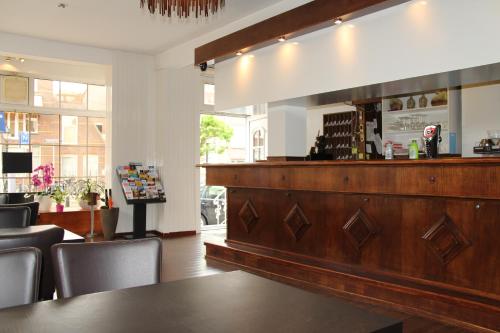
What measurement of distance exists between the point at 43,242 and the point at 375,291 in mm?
2958

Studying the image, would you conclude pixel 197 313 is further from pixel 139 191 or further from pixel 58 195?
pixel 58 195

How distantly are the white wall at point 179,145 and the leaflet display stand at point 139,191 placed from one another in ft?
1.00

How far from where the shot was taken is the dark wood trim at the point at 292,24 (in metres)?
4.36

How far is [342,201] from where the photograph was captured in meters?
4.66

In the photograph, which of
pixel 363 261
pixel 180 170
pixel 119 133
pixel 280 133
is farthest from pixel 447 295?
pixel 119 133

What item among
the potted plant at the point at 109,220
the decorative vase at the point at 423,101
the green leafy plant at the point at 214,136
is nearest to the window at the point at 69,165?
the potted plant at the point at 109,220

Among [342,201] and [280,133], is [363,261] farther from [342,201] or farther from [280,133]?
[280,133]

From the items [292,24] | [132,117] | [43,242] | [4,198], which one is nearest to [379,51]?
[292,24]

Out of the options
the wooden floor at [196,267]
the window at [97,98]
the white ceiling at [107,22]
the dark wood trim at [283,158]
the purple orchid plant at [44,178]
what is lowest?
the wooden floor at [196,267]

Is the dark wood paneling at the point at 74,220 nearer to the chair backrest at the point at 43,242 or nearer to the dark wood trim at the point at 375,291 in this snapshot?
the dark wood trim at the point at 375,291

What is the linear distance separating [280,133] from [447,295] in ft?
9.71

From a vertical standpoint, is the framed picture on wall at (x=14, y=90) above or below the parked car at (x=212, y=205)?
above

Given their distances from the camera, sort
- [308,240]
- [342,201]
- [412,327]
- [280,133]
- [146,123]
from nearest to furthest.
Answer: [412,327] < [342,201] < [308,240] < [280,133] < [146,123]

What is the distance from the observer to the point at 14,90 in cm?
848
